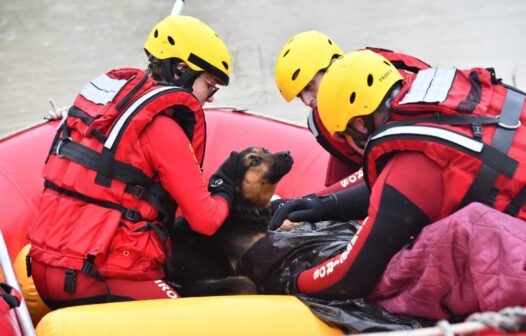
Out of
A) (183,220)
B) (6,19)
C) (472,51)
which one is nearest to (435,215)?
(183,220)

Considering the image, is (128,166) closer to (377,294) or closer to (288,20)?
(377,294)

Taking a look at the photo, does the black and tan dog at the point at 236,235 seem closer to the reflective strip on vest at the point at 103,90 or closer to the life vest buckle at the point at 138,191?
the life vest buckle at the point at 138,191

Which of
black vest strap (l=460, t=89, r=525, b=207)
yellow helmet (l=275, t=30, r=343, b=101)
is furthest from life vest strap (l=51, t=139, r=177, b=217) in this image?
black vest strap (l=460, t=89, r=525, b=207)

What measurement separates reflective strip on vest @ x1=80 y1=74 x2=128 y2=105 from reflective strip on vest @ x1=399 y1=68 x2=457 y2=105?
3.45 ft

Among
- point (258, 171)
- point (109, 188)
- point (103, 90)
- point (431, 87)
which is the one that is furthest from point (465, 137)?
point (103, 90)

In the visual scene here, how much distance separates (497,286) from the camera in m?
1.98

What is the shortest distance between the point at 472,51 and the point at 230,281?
3.49 m

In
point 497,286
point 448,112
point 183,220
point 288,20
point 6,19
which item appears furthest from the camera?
point 6,19

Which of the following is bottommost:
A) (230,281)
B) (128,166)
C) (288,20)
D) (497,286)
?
(230,281)

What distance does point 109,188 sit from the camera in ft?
8.91

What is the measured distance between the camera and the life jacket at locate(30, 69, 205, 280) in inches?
106

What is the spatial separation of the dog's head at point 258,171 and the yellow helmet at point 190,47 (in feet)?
1.05

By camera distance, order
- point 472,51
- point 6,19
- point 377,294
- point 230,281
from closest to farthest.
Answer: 1. point 377,294
2. point 230,281
3. point 472,51
4. point 6,19

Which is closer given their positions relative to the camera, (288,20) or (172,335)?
(172,335)
